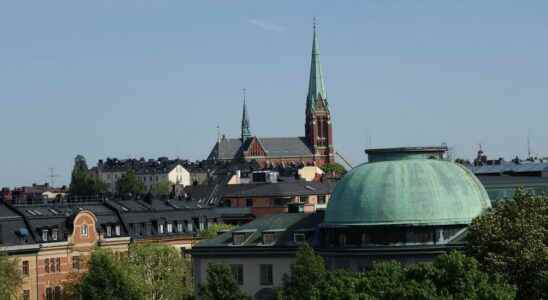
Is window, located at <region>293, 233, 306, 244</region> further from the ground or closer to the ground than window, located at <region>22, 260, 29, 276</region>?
further from the ground

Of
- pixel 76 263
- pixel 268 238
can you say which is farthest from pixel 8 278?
pixel 76 263

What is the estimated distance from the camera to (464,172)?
86.7m

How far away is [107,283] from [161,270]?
11669mm

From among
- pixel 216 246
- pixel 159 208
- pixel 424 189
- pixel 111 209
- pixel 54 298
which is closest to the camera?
pixel 424 189

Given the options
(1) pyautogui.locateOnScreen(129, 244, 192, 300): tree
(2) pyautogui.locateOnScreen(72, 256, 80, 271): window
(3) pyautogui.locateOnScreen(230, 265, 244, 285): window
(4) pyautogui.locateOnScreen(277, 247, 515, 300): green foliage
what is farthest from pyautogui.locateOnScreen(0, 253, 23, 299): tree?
(4) pyautogui.locateOnScreen(277, 247, 515, 300): green foliage

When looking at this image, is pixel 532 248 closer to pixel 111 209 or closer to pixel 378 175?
pixel 378 175

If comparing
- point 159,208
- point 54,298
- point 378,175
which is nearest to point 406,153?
point 378,175

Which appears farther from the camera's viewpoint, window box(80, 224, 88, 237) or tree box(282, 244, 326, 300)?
window box(80, 224, 88, 237)

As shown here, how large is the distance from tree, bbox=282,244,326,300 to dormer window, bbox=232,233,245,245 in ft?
51.7

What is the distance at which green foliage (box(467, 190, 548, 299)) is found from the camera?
70250 mm

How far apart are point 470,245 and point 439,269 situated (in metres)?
7.32

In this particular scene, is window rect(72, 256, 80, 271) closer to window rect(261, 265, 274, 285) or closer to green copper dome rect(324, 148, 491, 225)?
window rect(261, 265, 274, 285)

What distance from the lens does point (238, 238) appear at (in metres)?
92.3

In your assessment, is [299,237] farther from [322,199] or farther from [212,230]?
[322,199]
